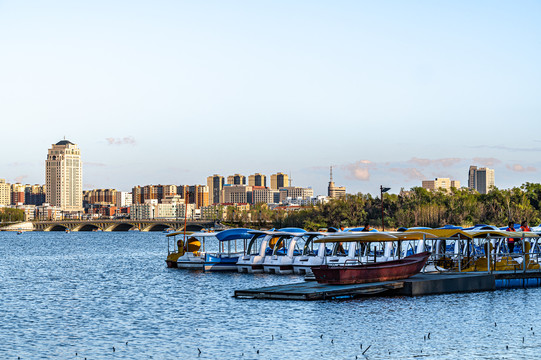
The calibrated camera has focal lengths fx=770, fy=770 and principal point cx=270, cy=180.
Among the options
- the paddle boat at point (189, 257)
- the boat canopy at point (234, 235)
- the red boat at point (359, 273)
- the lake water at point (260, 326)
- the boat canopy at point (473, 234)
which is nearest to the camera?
the lake water at point (260, 326)

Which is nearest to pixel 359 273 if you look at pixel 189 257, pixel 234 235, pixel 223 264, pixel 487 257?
pixel 487 257

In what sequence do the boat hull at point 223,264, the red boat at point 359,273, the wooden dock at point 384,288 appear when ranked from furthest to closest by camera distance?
the boat hull at point 223,264 < the red boat at point 359,273 < the wooden dock at point 384,288

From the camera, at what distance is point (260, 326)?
34594 millimetres

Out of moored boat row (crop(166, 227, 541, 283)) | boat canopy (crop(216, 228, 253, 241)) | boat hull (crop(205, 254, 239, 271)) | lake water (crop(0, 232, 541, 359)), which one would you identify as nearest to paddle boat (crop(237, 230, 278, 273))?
moored boat row (crop(166, 227, 541, 283))

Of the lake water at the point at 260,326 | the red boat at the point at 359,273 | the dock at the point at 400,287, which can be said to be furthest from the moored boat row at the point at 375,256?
the lake water at the point at 260,326

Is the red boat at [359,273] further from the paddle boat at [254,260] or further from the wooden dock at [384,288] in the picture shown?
the paddle boat at [254,260]

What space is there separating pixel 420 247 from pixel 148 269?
33439 mm

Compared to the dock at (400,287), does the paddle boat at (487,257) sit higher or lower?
higher

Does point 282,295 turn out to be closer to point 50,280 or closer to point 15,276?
point 50,280

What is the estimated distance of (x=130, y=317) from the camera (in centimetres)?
3962

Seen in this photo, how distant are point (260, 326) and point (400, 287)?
38.2ft

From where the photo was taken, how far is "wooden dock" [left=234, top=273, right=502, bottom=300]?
41.4 metres

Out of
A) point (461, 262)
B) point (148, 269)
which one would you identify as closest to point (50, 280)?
point (148, 269)

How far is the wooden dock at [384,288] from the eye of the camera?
41406 mm
